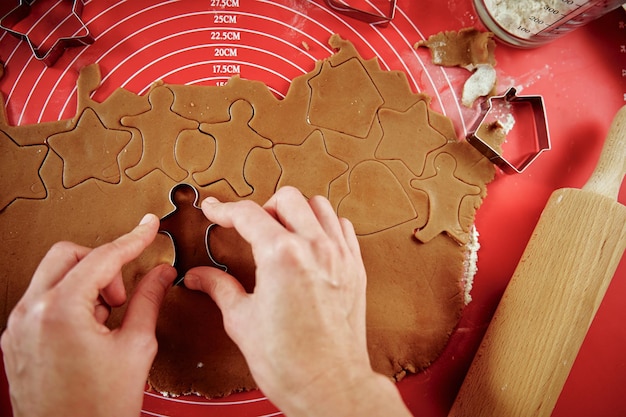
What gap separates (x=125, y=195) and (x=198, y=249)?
267mm

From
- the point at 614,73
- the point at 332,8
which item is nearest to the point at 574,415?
the point at 614,73

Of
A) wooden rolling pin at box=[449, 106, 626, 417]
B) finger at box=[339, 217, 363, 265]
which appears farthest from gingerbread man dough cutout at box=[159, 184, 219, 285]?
wooden rolling pin at box=[449, 106, 626, 417]

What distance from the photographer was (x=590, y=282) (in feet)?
3.65

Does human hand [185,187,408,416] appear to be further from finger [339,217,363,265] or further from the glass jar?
the glass jar

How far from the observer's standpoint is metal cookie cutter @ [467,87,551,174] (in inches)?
50.1

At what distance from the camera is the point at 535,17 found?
1248 millimetres

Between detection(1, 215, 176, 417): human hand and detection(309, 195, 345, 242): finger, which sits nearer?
detection(1, 215, 176, 417): human hand

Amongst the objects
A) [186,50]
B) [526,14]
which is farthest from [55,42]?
[526,14]

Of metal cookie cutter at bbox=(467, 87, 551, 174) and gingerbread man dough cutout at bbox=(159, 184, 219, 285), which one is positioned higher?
metal cookie cutter at bbox=(467, 87, 551, 174)

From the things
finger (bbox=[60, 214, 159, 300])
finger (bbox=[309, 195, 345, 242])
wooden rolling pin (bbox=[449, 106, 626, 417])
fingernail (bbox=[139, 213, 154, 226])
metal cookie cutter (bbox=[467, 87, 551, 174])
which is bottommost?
wooden rolling pin (bbox=[449, 106, 626, 417])

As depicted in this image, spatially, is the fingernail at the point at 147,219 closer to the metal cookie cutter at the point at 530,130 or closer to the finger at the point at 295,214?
the finger at the point at 295,214

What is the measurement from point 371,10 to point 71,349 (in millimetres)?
1266

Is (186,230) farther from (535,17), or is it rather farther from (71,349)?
(535,17)

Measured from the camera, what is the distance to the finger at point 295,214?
0.89 metres
